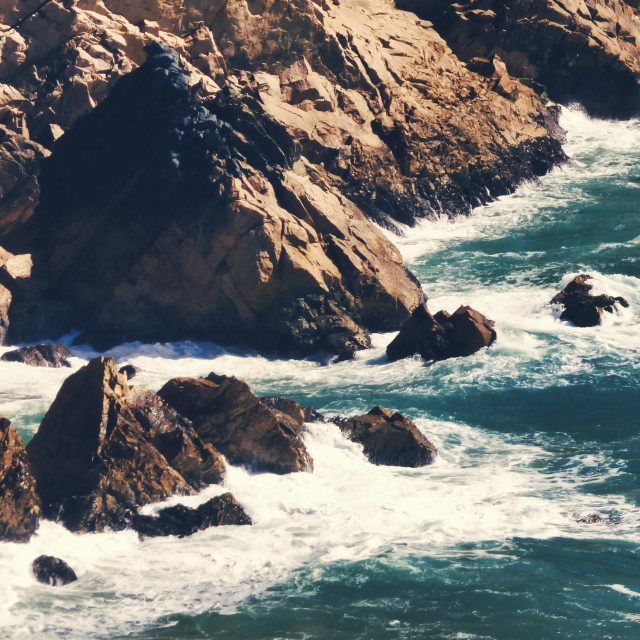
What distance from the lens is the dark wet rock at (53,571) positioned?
89.4 ft

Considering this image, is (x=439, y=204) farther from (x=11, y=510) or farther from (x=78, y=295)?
(x=11, y=510)

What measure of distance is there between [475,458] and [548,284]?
1749 cm

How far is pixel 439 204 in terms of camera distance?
6119cm

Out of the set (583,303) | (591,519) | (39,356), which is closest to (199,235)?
(39,356)

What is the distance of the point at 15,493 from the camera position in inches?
1140

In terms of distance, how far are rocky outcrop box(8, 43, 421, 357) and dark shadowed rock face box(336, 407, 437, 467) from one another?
9.82 m

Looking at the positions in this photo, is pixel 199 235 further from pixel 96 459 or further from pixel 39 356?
pixel 96 459

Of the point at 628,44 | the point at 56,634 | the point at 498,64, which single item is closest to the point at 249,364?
the point at 56,634

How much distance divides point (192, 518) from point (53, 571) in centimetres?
420

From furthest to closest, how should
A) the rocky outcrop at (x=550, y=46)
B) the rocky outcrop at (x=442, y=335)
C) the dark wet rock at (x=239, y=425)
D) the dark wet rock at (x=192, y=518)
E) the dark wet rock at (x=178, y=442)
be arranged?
the rocky outcrop at (x=550, y=46), the rocky outcrop at (x=442, y=335), the dark wet rock at (x=239, y=425), the dark wet rock at (x=178, y=442), the dark wet rock at (x=192, y=518)

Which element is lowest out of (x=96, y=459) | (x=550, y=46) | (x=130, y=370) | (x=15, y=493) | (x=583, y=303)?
(x=130, y=370)

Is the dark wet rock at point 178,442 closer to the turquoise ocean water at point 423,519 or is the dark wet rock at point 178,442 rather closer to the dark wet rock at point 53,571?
the turquoise ocean water at point 423,519

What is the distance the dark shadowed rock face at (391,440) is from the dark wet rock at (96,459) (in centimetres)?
645

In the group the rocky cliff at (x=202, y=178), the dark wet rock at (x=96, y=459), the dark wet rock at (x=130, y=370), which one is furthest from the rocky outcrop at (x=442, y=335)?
the dark wet rock at (x=96, y=459)
